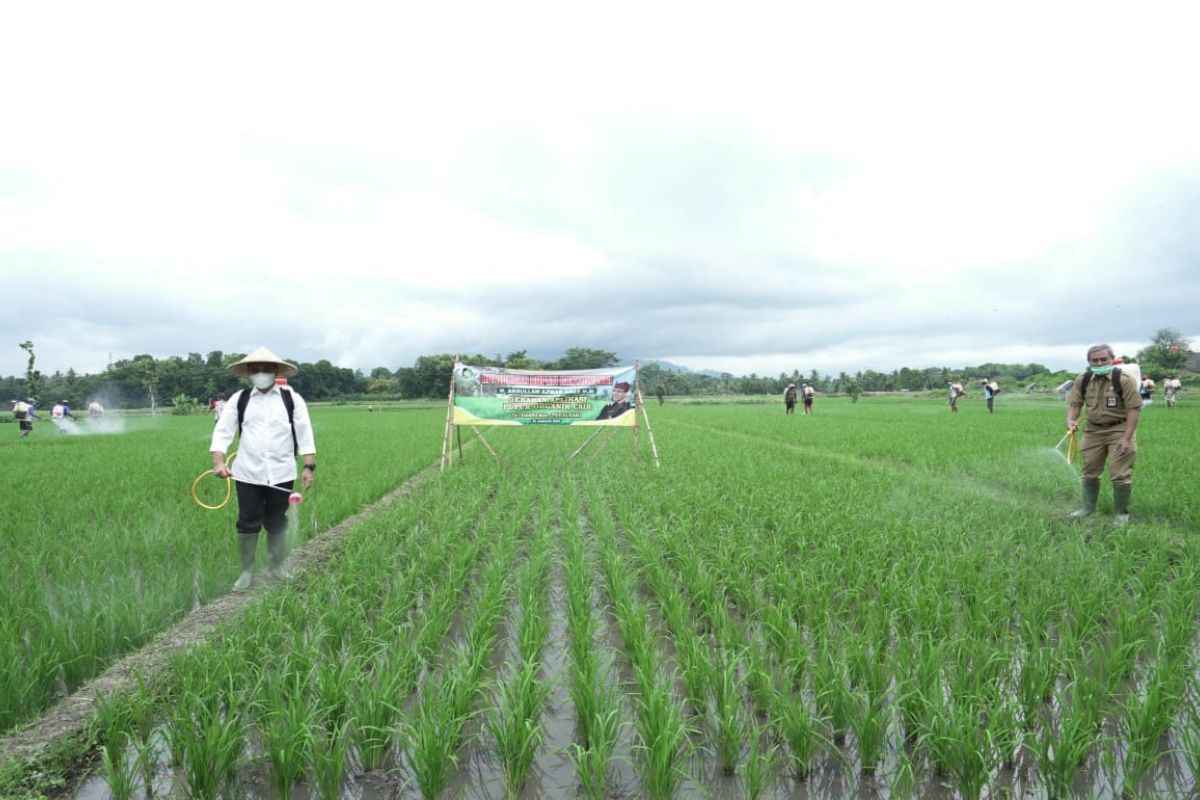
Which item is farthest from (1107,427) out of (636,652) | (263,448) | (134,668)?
(134,668)

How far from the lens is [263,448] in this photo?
4.25 meters

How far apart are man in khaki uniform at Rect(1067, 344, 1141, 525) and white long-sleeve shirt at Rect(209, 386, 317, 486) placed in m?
6.69

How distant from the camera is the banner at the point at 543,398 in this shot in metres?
9.66

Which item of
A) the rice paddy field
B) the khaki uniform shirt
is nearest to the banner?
the rice paddy field

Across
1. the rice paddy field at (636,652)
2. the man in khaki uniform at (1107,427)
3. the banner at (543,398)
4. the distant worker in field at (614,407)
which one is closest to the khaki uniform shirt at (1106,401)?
the man in khaki uniform at (1107,427)

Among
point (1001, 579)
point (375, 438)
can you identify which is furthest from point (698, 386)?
point (1001, 579)

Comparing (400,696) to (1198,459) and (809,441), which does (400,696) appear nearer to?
(1198,459)

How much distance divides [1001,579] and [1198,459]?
7.41 meters

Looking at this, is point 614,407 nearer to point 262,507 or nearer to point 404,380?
point 262,507

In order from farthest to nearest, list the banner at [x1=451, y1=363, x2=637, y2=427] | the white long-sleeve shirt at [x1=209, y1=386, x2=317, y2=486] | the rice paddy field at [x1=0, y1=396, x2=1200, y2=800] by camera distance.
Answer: the banner at [x1=451, y1=363, x2=637, y2=427]
the white long-sleeve shirt at [x1=209, y1=386, x2=317, y2=486]
the rice paddy field at [x1=0, y1=396, x2=1200, y2=800]

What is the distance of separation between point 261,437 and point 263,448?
0.26 ft

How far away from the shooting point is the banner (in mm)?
9656

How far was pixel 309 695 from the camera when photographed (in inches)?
96.4

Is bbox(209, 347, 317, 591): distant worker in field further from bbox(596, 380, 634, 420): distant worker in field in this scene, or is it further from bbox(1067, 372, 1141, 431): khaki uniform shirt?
bbox(1067, 372, 1141, 431): khaki uniform shirt
